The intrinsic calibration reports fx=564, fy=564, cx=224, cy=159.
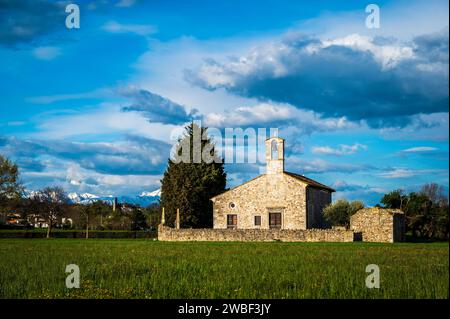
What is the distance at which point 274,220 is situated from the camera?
5366 centimetres

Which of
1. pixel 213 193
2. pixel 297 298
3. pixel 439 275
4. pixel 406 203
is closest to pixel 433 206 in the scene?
pixel 406 203

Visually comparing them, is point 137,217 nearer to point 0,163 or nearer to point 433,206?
point 0,163

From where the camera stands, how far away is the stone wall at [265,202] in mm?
52625

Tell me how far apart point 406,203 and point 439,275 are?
37.7 metres

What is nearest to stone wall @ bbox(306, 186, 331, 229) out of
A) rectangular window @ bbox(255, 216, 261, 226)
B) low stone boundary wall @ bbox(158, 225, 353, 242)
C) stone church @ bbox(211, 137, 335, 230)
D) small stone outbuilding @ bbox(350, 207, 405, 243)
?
stone church @ bbox(211, 137, 335, 230)

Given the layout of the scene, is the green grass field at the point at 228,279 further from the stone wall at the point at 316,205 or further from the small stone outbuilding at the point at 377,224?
the stone wall at the point at 316,205

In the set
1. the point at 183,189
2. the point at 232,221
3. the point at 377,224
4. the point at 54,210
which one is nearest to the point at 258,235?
the point at 232,221

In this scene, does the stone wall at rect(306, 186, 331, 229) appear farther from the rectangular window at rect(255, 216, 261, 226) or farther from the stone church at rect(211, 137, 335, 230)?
the rectangular window at rect(255, 216, 261, 226)

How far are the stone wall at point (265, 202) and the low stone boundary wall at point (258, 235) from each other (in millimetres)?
6249

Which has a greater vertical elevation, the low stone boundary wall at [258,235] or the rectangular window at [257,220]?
the rectangular window at [257,220]

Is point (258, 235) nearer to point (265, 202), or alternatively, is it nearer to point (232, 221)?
point (265, 202)

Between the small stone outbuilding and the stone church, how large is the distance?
676 cm

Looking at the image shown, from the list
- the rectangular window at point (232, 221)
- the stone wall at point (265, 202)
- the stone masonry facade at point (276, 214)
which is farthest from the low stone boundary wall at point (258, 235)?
the rectangular window at point (232, 221)
